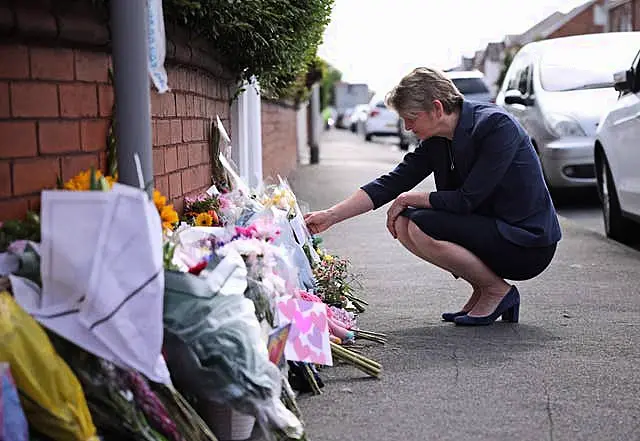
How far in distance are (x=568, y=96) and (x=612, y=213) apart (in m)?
3.19

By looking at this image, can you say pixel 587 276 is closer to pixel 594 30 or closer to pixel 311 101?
pixel 311 101

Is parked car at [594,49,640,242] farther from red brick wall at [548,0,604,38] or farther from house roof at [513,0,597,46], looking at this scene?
red brick wall at [548,0,604,38]

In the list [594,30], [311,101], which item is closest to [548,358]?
[311,101]

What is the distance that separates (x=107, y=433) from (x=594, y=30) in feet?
165

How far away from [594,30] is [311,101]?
2748 centimetres

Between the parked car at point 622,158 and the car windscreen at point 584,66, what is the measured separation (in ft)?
9.74

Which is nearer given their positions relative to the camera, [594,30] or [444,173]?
[444,173]

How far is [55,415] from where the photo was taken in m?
2.87

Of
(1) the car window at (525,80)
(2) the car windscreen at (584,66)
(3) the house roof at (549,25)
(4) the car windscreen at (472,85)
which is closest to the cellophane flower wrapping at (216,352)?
(2) the car windscreen at (584,66)

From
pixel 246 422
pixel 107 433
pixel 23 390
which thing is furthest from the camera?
pixel 246 422

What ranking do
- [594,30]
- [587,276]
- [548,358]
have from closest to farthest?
[548,358], [587,276], [594,30]

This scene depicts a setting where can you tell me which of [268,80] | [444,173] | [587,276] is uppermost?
[268,80]

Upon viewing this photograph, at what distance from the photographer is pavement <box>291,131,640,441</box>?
3908 mm

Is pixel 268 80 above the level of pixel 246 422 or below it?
above
